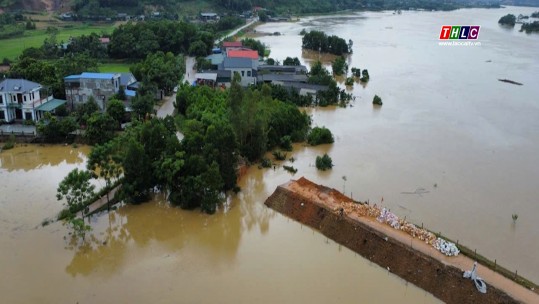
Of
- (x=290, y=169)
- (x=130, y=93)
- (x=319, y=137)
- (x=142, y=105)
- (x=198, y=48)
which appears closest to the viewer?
(x=290, y=169)

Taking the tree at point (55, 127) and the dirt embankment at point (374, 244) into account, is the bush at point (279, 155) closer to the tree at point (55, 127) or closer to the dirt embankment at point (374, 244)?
the dirt embankment at point (374, 244)

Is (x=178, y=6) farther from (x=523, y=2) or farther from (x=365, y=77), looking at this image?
(x=523, y=2)

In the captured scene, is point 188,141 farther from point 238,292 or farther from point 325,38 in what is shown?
point 325,38

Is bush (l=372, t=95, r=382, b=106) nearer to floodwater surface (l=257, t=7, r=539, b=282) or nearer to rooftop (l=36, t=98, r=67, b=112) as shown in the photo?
floodwater surface (l=257, t=7, r=539, b=282)

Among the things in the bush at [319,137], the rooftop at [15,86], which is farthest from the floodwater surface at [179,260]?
the rooftop at [15,86]

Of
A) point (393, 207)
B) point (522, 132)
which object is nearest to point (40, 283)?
point (393, 207)

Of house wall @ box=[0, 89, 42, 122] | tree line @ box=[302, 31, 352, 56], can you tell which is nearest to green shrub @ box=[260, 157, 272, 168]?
house wall @ box=[0, 89, 42, 122]

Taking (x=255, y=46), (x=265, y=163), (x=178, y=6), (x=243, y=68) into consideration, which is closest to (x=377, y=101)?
(x=243, y=68)
